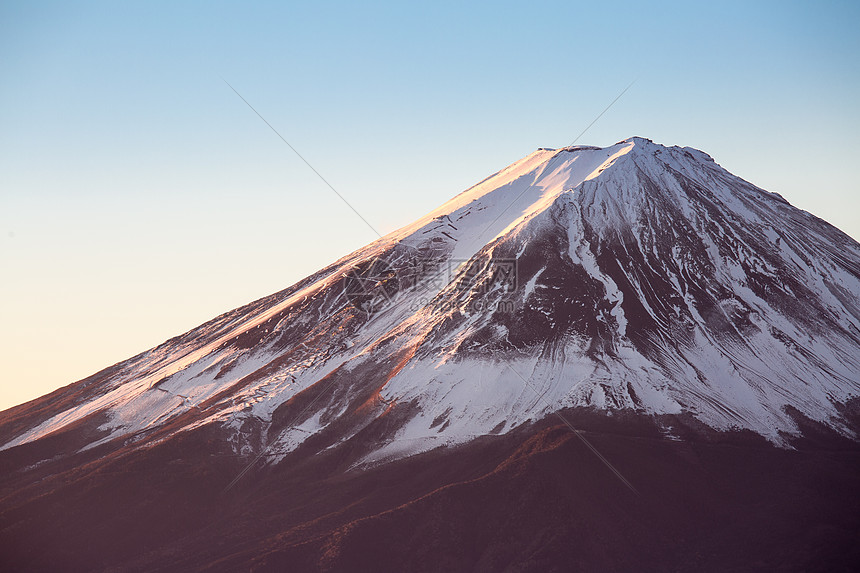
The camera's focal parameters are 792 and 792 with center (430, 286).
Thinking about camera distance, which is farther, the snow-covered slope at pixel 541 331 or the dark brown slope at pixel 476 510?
the snow-covered slope at pixel 541 331

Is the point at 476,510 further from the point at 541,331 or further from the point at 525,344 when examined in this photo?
the point at 541,331

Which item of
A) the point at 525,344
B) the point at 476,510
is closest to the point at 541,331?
the point at 525,344

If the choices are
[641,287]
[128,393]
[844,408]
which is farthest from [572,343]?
[128,393]

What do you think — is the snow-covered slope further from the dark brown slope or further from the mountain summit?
the dark brown slope

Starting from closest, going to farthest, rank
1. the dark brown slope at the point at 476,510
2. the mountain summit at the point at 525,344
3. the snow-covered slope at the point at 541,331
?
the dark brown slope at the point at 476,510 < the mountain summit at the point at 525,344 < the snow-covered slope at the point at 541,331

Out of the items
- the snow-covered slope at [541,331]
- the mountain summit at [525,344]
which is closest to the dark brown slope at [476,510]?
the mountain summit at [525,344]

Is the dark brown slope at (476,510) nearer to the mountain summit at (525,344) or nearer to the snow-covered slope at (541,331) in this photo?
the mountain summit at (525,344)

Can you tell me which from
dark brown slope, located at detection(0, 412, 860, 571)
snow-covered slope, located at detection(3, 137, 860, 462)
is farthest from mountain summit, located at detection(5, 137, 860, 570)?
dark brown slope, located at detection(0, 412, 860, 571)
